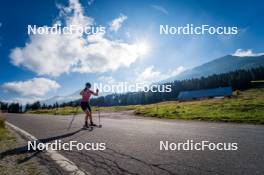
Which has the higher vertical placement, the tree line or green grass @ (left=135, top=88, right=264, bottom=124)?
the tree line

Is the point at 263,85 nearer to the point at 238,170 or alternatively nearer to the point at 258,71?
the point at 258,71

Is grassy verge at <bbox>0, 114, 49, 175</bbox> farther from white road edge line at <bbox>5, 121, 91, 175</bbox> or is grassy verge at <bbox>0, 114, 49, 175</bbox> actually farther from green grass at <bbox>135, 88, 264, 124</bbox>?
green grass at <bbox>135, 88, 264, 124</bbox>

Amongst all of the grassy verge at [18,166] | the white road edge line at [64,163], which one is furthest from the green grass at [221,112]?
the grassy verge at [18,166]

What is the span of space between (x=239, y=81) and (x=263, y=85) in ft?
39.8

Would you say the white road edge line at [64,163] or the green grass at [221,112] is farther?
the green grass at [221,112]

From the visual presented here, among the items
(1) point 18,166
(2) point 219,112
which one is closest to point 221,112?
(2) point 219,112

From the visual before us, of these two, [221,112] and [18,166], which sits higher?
[18,166]

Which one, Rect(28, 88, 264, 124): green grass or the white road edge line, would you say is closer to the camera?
the white road edge line

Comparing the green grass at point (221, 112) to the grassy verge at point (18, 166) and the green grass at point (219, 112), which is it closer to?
the green grass at point (219, 112)

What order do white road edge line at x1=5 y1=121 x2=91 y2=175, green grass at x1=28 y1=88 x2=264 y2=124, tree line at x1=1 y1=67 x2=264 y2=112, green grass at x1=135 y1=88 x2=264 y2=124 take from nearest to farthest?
white road edge line at x1=5 y1=121 x2=91 y2=175
green grass at x1=135 y1=88 x2=264 y2=124
green grass at x1=28 y1=88 x2=264 y2=124
tree line at x1=1 y1=67 x2=264 y2=112

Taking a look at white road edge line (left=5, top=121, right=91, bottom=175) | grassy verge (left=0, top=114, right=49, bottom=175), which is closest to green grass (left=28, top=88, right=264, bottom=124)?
white road edge line (left=5, top=121, right=91, bottom=175)

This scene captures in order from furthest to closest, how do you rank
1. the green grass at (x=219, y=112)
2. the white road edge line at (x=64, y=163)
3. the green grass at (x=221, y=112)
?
the green grass at (x=219, y=112), the green grass at (x=221, y=112), the white road edge line at (x=64, y=163)

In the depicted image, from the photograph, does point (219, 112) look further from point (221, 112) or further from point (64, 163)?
point (64, 163)

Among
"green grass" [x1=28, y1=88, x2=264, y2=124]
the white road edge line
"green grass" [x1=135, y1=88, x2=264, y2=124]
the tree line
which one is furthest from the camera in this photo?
the tree line
